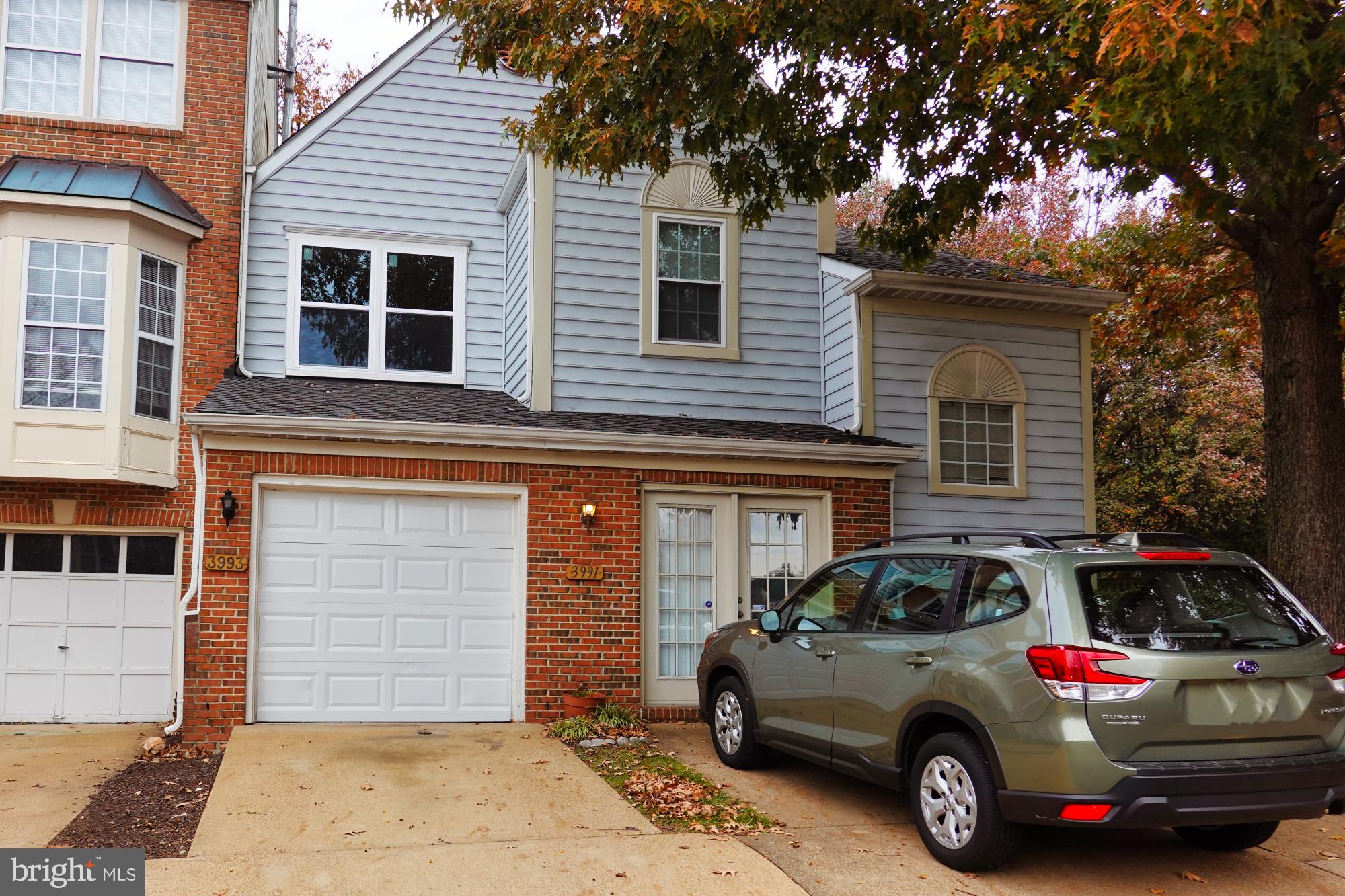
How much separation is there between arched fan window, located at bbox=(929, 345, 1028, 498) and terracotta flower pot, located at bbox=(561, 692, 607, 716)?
4.57 metres

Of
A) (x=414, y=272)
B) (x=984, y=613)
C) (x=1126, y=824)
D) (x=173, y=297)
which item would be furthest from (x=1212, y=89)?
(x=173, y=297)

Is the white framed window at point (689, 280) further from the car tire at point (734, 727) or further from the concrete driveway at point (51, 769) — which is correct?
the concrete driveway at point (51, 769)

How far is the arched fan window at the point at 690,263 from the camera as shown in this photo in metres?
11.7

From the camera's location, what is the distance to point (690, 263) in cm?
1184

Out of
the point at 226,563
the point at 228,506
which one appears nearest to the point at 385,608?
→ the point at 226,563

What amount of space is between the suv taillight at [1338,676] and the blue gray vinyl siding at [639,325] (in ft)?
22.9

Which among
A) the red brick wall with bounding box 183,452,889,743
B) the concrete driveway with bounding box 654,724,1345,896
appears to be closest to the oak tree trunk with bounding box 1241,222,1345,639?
the concrete driveway with bounding box 654,724,1345,896

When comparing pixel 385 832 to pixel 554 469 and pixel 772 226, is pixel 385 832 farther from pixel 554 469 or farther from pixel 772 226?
pixel 772 226

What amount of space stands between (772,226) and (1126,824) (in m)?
8.46

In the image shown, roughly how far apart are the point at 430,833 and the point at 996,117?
7285 millimetres

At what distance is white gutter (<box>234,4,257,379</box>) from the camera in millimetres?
11656

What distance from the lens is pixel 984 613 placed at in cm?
569

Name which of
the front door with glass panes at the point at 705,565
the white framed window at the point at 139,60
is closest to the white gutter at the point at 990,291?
the front door with glass panes at the point at 705,565

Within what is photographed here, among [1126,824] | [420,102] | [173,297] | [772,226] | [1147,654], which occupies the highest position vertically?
[420,102]
